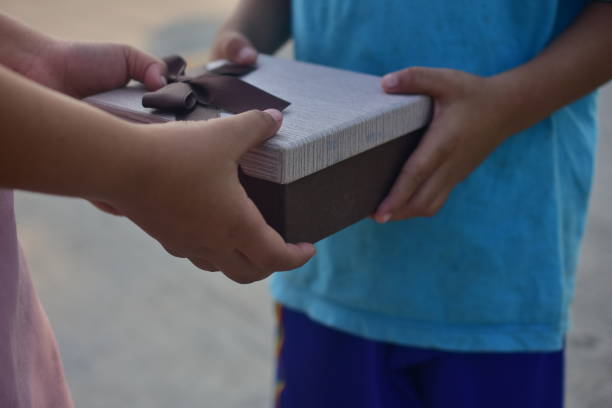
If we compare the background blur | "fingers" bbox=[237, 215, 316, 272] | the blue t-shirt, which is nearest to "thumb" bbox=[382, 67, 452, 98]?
the blue t-shirt

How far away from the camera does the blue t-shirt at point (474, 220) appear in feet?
2.72

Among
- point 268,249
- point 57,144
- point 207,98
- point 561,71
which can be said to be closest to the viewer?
point 57,144

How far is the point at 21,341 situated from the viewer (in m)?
0.67

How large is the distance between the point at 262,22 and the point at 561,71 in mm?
444

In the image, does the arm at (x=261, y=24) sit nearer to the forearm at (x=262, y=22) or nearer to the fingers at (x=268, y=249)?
the forearm at (x=262, y=22)

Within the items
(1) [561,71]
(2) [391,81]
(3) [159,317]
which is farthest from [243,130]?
(3) [159,317]

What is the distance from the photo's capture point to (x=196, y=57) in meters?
3.43

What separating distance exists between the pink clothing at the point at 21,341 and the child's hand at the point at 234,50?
0.32m

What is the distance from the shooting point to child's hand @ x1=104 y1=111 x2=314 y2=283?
1.68 ft

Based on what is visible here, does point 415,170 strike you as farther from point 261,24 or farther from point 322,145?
point 261,24

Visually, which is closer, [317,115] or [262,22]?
[317,115]

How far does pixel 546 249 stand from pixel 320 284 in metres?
0.30

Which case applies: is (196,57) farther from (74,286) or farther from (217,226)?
(217,226)

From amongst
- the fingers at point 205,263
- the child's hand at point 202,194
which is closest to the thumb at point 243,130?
the child's hand at point 202,194
